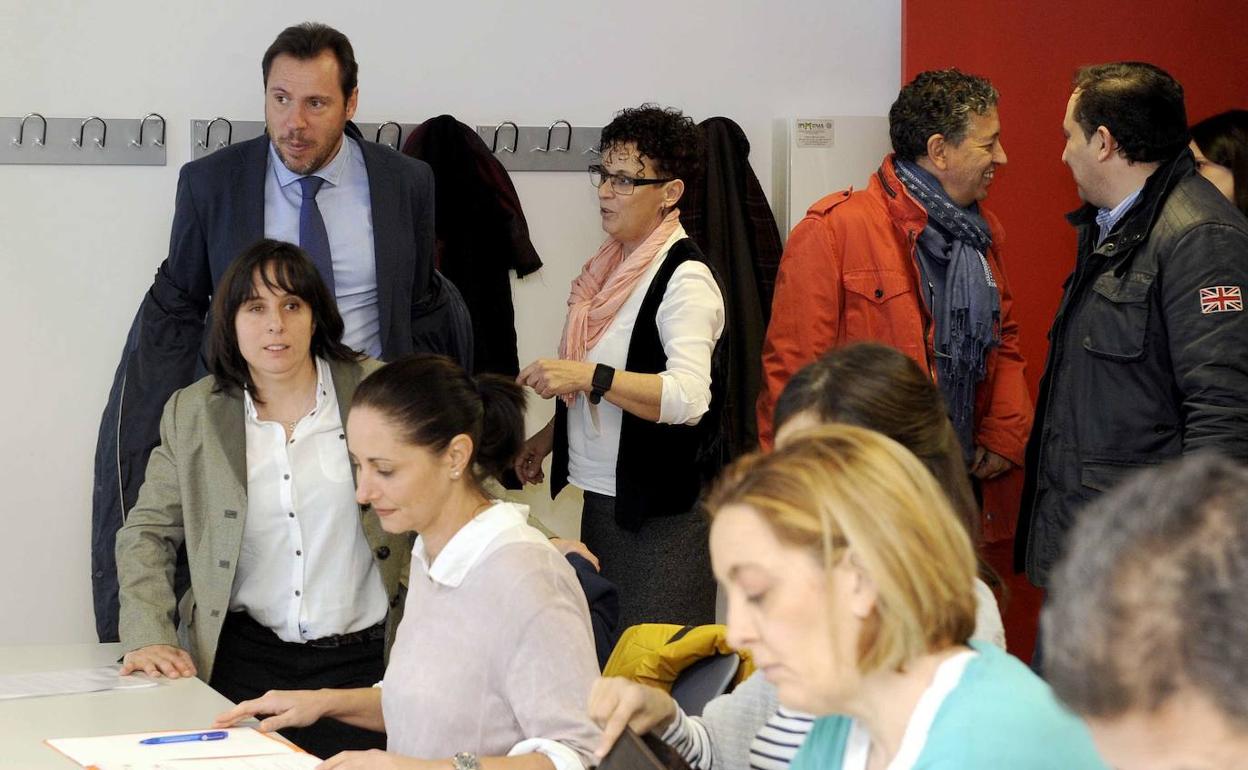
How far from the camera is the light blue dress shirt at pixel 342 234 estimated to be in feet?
11.4

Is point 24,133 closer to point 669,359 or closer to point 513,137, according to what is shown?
point 513,137

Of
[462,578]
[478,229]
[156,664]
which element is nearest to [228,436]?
[156,664]

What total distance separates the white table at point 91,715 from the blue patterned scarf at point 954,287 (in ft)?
7.13

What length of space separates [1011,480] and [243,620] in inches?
89.3

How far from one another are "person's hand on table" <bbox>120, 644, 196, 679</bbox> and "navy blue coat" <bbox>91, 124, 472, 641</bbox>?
696 millimetres

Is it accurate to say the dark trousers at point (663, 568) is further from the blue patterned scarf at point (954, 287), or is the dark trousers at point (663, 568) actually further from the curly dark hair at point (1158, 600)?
the curly dark hair at point (1158, 600)

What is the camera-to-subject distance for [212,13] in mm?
4109

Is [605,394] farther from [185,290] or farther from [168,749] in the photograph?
[168,749]

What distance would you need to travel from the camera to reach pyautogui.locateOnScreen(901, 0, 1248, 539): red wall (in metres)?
4.53

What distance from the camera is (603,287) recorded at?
12.3 feet

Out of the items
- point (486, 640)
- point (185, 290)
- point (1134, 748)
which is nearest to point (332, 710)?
point (486, 640)

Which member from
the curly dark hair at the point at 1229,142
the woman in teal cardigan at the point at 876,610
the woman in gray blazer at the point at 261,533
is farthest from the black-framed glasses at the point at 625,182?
the woman in teal cardigan at the point at 876,610

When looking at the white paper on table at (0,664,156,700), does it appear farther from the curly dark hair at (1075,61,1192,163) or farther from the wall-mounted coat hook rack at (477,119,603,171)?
the curly dark hair at (1075,61,1192,163)

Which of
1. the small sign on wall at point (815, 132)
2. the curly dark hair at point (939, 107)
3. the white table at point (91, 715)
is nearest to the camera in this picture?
the white table at point (91, 715)
